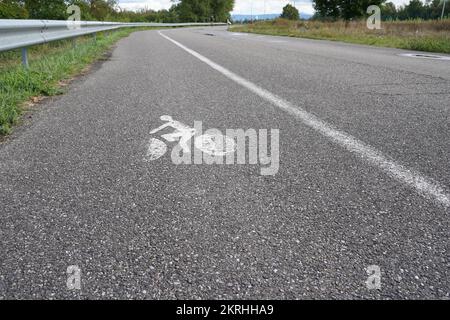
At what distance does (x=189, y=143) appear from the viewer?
2.71 meters

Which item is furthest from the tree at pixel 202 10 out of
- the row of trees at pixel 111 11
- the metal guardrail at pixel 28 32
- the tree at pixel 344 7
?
the metal guardrail at pixel 28 32

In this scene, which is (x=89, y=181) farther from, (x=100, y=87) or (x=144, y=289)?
(x=100, y=87)

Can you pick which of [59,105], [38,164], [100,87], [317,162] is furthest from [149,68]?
[317,162]

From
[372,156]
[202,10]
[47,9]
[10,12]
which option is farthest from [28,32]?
[202,10]

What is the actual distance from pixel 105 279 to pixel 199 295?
0.36 meters

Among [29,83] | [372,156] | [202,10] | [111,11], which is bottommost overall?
[372,156]

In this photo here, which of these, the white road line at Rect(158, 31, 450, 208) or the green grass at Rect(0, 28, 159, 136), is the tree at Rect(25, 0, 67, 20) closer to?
the green grass at Rect(0, 28, 159, 136)

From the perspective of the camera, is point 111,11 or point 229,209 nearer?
point 229,209

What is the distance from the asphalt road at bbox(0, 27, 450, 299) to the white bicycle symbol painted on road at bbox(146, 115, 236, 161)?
0.09m

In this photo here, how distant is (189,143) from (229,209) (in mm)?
989

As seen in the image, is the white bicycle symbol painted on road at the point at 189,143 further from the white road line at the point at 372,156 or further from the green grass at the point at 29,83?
the green grass at the point at 29,83

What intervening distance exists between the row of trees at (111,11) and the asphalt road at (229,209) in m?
9.08

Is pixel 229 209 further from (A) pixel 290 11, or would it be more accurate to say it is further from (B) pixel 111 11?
(A) pixel 290 11

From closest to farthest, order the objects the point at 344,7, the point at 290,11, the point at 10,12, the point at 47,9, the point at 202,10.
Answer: the point at 10,12
the point at 47,9
the point at 344,7
the point at 202,10
the point at 290,11
